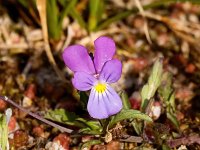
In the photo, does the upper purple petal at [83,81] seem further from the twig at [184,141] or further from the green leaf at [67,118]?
the twig at [184,141]

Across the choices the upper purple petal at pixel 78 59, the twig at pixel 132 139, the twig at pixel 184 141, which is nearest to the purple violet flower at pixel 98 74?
the upper purple petal at pixel 78 59

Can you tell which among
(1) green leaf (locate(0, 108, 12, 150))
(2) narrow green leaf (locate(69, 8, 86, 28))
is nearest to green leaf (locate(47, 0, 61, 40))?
(2) narrow green leaf (locate(69, 8, 86, 28))

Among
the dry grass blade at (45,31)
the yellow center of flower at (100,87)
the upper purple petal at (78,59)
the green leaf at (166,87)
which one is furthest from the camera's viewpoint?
the dry grass blade at (45,31)

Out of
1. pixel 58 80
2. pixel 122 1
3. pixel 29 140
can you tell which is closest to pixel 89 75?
pixel 29 140

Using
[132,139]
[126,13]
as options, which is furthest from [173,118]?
[126,13]

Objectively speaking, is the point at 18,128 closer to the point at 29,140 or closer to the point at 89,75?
the point at 29,140

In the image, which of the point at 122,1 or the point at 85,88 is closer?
the point at 85,88

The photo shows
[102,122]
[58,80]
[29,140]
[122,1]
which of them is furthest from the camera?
[122,1]
